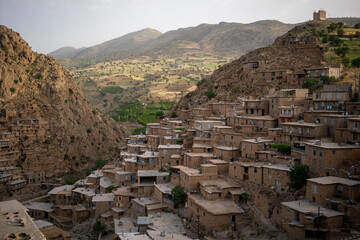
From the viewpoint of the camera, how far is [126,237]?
23859 mm

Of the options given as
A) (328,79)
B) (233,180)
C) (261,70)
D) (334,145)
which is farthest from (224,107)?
(334,145)

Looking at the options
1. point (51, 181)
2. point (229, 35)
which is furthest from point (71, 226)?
point (229, 35)

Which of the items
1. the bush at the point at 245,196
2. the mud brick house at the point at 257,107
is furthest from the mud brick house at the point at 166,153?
the bush at the point at 245,196

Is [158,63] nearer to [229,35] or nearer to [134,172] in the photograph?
[229,35]

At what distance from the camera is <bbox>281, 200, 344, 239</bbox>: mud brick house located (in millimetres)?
18691

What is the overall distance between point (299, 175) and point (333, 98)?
32.3 ft

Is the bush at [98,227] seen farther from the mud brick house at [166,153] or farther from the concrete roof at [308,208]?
the concrete roof at [308,208]

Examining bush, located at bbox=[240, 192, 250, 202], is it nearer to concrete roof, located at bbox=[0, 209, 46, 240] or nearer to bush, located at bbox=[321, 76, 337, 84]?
concrete roof, located at bbox=[0, 209, 46, 240]

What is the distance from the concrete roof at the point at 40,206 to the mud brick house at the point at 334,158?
91.2 ft

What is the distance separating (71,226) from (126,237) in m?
13.9

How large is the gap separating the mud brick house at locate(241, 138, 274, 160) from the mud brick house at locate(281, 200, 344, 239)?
722cm

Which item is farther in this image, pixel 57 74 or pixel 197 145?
pixel 57 74

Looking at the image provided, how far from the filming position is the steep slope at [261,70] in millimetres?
41981

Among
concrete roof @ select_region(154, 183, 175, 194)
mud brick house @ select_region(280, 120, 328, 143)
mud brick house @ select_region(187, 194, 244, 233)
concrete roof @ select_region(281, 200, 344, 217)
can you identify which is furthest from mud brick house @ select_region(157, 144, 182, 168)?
concrete roof @ select_region(281, 200, 344, 217)
